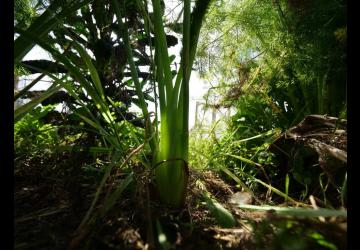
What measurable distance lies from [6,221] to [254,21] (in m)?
0.91

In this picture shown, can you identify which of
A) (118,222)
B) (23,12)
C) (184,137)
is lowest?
(118,222)

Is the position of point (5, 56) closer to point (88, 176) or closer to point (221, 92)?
point (88, 176)

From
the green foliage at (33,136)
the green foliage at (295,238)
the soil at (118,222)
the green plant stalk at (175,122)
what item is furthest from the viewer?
the green foliage at (33,136)

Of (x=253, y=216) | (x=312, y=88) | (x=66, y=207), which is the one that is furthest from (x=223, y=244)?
(x=312, y=88)

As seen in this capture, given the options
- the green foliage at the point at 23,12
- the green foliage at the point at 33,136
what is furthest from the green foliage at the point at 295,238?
the green foliage at the point at 23,12

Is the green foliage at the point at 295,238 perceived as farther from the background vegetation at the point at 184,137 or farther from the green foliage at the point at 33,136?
the green foliage at the point at 33,136

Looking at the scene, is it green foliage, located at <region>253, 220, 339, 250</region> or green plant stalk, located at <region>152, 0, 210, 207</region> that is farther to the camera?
green plant stalk, located at <region>152, 0, 210, 207</region>

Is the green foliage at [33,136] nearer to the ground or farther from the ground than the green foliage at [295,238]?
farther from the ground

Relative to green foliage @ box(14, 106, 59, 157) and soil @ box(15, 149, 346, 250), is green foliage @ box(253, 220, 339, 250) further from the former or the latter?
green foliage @ box(14, 106, 59, 157)

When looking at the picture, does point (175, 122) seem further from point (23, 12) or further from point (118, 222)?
point (23, 12)

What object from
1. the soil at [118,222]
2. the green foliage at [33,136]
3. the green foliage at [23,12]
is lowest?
the soil at [118,222]

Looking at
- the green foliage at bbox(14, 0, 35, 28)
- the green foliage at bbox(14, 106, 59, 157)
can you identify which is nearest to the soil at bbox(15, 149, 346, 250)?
the green foliage at bbox(14, 106, 59, 157)

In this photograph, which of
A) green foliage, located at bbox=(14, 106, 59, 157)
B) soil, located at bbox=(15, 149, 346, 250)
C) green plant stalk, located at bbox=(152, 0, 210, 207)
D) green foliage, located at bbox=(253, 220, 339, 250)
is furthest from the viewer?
green foliage, located at bbox=(14, 106, 59, 157)

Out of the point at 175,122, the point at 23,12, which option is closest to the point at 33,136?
the point at 23,12
